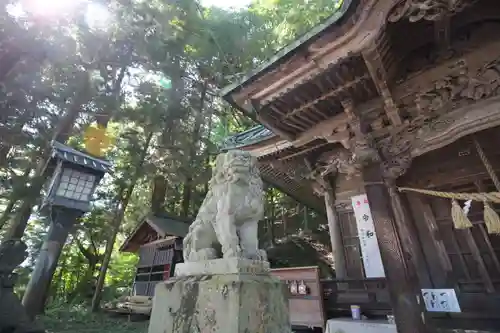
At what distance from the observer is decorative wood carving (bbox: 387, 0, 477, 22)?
2924 millimetres

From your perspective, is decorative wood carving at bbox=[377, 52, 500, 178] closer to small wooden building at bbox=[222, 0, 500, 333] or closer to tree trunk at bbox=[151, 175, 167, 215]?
small wooden building at bbox=[222, 0, 500, 333]

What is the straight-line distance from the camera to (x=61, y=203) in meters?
6.35

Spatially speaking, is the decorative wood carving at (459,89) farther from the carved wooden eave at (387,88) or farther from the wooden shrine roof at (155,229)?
the wooden shrine roof at (155,229)

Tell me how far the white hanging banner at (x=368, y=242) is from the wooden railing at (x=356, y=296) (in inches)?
8.3

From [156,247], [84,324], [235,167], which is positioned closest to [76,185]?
[84,324]

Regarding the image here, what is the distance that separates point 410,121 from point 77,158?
701 centimetres

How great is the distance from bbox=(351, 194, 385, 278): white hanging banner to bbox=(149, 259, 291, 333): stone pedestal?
333 centimetres

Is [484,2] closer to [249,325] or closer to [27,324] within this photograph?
[249,325]

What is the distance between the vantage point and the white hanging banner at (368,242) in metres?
5.28

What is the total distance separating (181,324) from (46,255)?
5440 mm

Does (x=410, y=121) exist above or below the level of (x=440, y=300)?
above

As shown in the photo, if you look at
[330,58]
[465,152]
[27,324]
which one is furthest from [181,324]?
[465,152]

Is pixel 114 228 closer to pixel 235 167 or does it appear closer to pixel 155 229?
pixel 155 229

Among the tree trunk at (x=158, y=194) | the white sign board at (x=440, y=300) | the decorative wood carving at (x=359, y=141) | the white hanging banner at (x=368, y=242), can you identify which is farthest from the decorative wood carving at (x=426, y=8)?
the tree trunk at (x=158, y=194)
